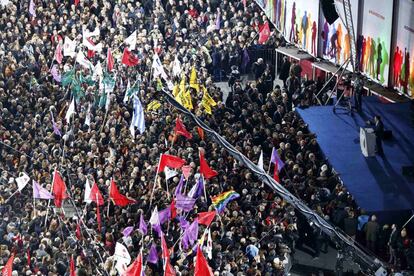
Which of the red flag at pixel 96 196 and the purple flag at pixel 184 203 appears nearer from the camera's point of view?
the purple flag at pixel 184 203

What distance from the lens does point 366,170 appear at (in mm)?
39312

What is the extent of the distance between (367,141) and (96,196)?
784 cm

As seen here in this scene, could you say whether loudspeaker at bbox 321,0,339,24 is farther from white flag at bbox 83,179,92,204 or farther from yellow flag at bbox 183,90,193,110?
white flag at bbox 83,179,92,204

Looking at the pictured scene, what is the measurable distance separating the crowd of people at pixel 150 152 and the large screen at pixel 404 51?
3.06m

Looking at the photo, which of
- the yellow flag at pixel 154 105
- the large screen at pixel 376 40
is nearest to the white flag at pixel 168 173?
the yellow flag at pixel 154 105

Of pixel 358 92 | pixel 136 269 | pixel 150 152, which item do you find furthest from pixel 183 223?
pixel 358 92

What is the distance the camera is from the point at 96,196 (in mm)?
36750

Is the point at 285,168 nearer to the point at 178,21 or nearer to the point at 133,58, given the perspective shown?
the point at 133,58

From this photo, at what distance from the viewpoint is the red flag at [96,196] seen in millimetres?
36688

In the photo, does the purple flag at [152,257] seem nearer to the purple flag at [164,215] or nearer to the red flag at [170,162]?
the purple flag at [164,215]

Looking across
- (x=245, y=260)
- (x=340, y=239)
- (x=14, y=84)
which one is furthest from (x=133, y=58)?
(x=340, y=239)

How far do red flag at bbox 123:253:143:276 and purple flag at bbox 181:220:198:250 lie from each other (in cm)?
290

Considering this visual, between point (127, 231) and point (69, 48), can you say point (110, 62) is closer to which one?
point (69, 48)

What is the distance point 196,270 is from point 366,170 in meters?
10.3
